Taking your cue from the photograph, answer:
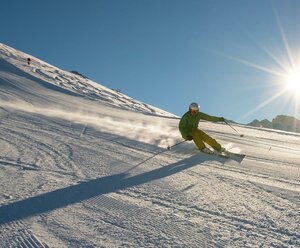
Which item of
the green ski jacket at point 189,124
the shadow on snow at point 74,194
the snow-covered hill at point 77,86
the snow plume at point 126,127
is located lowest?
the shadow on snow at point 74,194

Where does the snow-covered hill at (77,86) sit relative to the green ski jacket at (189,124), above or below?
above

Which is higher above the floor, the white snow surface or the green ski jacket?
the green ski jacket

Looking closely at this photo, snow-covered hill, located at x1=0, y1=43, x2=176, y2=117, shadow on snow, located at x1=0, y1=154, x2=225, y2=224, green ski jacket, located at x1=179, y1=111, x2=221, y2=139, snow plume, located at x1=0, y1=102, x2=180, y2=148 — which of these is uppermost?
snow-covered hill, located at x1=0, y1=43, x2=176, y2=117

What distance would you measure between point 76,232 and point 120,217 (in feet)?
2.12

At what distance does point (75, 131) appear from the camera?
38.0 ft

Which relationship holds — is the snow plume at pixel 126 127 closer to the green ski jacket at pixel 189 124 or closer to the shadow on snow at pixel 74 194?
the green ski jacket at pixel 189 124

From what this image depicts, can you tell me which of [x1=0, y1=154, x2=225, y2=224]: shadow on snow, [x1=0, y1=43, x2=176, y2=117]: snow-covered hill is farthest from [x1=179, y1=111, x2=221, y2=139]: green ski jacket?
[x1=0, y1=43, x2=176, y2=117]: snow-covered hill

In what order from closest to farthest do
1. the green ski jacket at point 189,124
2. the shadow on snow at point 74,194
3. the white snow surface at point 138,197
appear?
the white snow surface at point 138,197
the shadow on snow at point 74,194
the green ski jacket at point 189,124

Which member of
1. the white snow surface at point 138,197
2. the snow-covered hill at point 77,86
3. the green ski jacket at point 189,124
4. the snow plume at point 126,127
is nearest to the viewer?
the white snow surface at point 138,197

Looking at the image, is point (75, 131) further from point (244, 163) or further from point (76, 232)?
point (76, 232)

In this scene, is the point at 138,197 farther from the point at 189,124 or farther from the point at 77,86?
the point at 77,86

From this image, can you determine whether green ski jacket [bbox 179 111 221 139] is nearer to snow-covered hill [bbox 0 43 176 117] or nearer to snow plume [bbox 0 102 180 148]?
snow plume [bbox 0 102 180 148]

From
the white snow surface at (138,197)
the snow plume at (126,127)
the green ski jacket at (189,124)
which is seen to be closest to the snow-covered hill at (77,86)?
the snow plume at (126,127)

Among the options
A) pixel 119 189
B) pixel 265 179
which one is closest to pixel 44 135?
pixel 119 189
